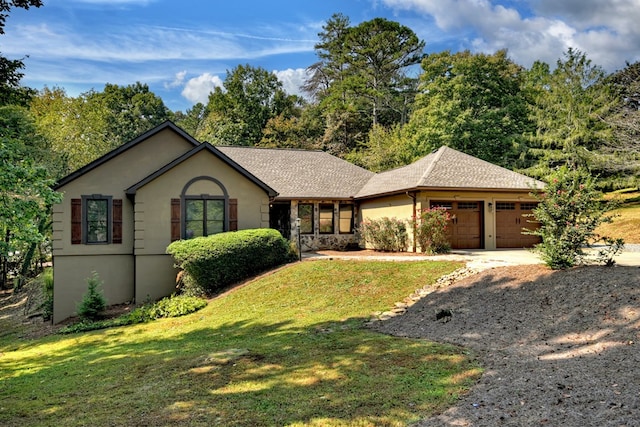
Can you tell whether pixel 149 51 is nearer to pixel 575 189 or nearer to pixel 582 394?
pixel 575 189

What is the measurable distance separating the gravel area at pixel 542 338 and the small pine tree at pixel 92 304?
993 centimetres

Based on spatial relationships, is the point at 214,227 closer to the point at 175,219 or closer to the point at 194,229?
the point at 194,229

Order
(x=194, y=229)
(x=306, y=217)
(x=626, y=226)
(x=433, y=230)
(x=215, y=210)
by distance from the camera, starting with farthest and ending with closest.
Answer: (x=626, y=226) → (x=306, y=217) → (x=433, y=230) → (x=215, y=210) → (x=194, y=229)

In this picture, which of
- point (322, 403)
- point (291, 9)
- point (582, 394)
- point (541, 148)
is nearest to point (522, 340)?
point (582, 394)

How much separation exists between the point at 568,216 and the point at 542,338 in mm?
4221

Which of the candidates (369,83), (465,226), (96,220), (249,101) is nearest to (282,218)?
Answer: (465,226)

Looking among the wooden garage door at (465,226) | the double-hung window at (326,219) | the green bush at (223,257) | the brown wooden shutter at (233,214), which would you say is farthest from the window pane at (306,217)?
the wooden garage door at (465,226)

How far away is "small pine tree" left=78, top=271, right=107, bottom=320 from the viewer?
14.6 meters

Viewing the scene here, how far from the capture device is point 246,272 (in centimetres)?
1557

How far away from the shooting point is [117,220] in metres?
16.7

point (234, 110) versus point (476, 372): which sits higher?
point (234, 110)

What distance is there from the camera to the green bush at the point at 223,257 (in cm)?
1480

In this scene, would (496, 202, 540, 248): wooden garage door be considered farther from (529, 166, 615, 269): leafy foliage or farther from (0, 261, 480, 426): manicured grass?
(529, 166, 615, 269): leafy foliage

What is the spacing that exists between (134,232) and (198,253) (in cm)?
341
